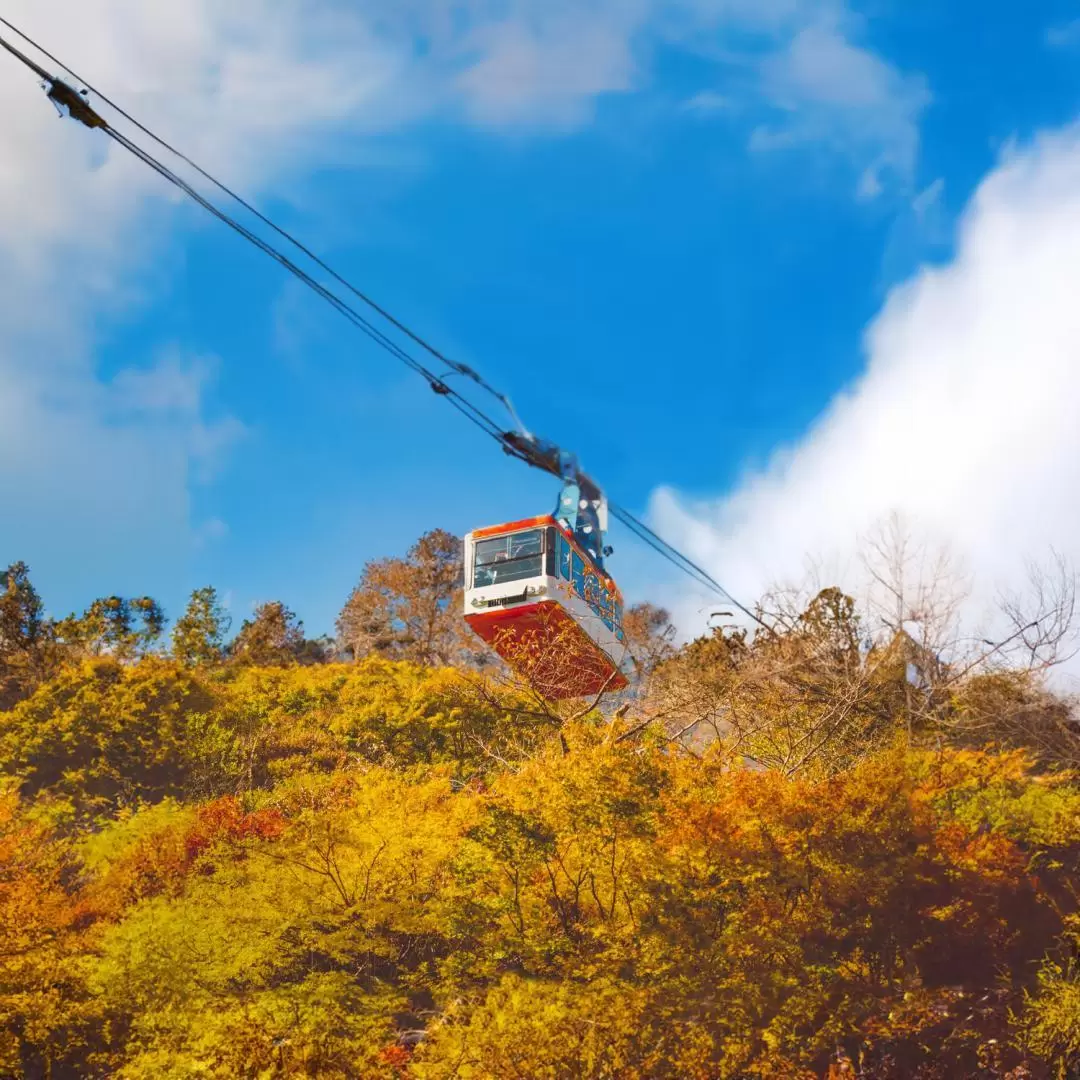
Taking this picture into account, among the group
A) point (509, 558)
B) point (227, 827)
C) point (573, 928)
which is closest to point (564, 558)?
point (509, 558)

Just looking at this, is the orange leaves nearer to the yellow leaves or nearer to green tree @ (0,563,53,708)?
the yellow leaves

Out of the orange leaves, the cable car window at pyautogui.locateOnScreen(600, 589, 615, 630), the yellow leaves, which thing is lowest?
the yellow leaves

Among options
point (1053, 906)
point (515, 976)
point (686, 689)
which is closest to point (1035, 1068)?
point (1053, 906)

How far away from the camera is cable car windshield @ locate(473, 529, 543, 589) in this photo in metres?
24.0

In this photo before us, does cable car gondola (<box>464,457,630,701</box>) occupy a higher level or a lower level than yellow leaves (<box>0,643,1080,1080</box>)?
higher

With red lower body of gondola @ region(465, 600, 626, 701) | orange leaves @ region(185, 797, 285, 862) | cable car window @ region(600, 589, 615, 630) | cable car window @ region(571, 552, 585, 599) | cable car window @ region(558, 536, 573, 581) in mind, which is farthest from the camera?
cable car window @ region(600, 589, 615, 630)

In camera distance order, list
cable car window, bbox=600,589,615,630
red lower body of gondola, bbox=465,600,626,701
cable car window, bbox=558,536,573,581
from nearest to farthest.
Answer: red lower body of gondola, bbox=465,600,626,701
cable car window, bbox=558,536,573,581
cable car window, bbox=600,589,615,630

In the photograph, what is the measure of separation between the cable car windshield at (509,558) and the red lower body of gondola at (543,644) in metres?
0.90

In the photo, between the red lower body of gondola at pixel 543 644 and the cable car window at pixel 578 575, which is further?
the cable car window at pixel 578 575

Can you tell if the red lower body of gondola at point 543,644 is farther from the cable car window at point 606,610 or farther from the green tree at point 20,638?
the green tree at point 20,638

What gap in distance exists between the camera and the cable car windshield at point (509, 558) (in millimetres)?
24000

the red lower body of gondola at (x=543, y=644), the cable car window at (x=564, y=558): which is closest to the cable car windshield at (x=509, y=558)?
the cable car window at (x=564, y=558)

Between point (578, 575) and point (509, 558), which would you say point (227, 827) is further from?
point (578, 575)

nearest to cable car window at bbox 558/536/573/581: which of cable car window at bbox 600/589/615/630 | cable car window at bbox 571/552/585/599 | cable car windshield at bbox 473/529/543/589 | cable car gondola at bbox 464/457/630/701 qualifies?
cable car gondola at bbox 464/457/630/701
